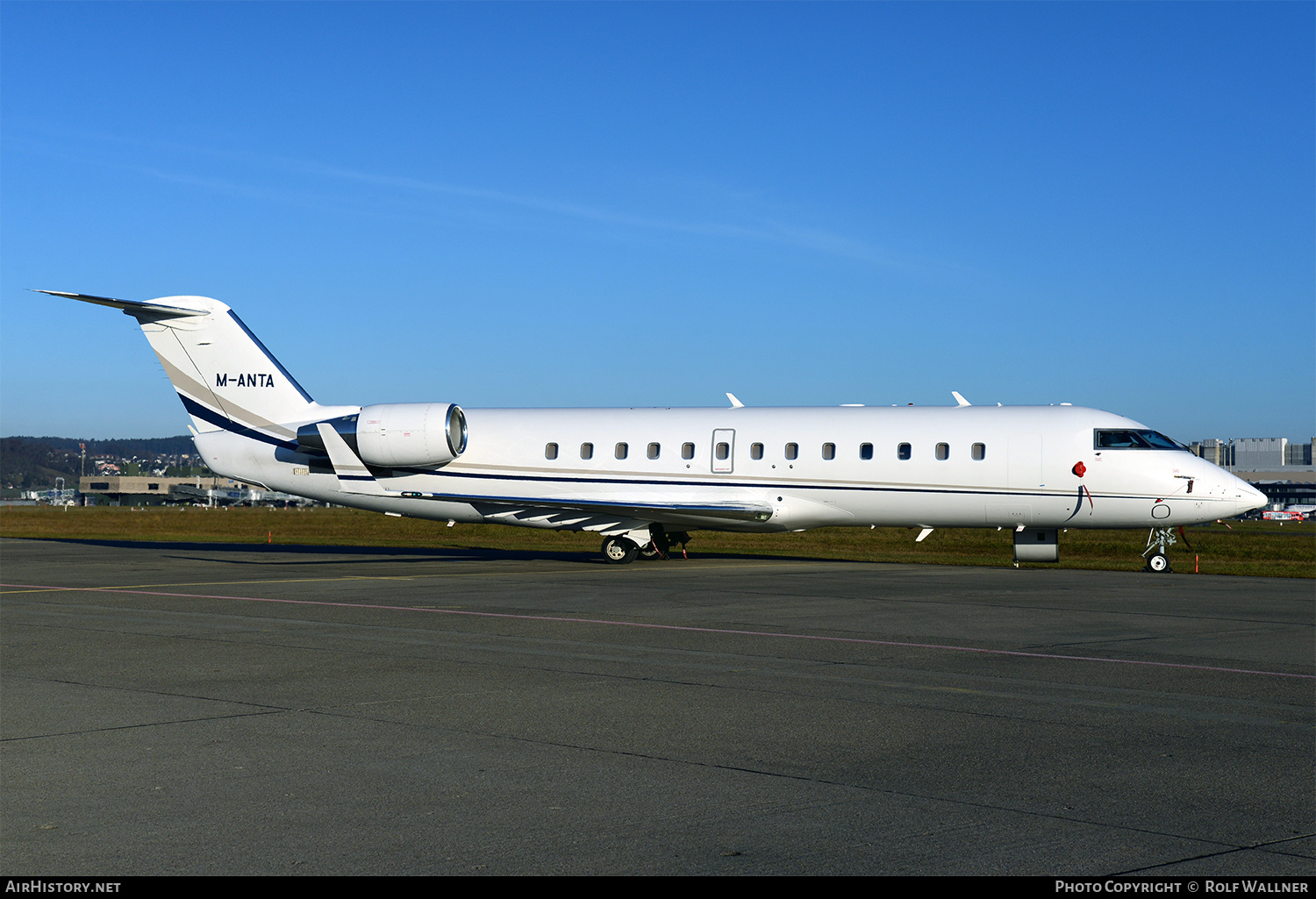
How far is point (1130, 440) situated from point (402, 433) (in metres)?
15.2

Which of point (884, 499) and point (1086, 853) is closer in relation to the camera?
point (1086, 853)

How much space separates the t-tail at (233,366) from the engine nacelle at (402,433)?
4.53 ft

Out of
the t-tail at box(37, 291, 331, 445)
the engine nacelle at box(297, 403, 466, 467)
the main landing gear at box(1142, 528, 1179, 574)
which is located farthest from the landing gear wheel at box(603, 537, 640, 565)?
the main landing gear at box(1142, 528, 1179, 574)

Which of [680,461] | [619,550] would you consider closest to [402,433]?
[619,550]

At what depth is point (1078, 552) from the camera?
3541 cm

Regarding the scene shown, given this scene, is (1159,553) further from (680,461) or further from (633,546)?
(633,546)

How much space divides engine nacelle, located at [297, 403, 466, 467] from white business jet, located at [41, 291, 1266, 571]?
0.13 feet

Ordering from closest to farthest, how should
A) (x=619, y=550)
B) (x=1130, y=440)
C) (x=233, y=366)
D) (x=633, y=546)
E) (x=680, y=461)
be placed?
(x=1130, y=440) → (x=680, y=461) → (x=619, y=550) → (x=633, y=546) → (x=233, y=366)

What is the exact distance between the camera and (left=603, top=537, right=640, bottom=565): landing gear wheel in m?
26.3

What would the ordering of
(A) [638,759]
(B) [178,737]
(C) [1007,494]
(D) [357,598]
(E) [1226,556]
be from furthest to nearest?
(E) [1226,556] < (C) [1007,494] < (D) [357,598] < (B) [178,737] < (A) [638,759]

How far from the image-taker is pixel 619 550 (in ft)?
86.5
